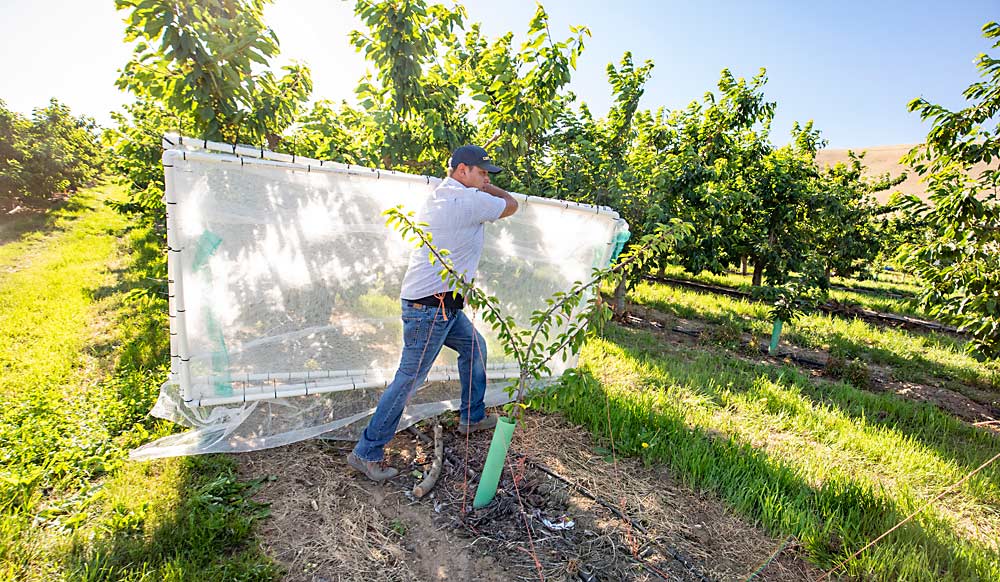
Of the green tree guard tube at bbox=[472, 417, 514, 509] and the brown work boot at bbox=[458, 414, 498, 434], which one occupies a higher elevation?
the green tree guard tube at bbox=[472, 417, 514, 509]

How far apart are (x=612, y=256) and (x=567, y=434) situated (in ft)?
4.60

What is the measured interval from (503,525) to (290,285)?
177cm

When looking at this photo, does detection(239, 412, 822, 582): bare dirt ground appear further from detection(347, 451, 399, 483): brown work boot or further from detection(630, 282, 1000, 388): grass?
detection(630, 282, 1000, 388): grass

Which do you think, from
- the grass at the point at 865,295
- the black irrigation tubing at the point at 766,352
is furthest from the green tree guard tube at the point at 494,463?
the grass at the point at 865,295

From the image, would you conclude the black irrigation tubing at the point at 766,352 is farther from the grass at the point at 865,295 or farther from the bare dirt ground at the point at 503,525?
the bare dirt ground at the point at 503,525

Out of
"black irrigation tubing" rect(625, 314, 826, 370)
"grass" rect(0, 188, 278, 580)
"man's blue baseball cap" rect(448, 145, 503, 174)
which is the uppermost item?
"man's blue baseball cap" rect(448, 145, 503, 174)

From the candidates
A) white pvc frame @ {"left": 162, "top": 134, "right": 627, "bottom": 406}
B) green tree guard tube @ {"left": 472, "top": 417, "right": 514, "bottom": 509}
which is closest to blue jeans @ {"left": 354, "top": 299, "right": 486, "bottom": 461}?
white pvc frame @ {"left": 162, "top": 134, "right": 627, "bottom": 406}

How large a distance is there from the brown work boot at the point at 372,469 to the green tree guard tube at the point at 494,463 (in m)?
0.51

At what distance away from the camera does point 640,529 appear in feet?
7.59

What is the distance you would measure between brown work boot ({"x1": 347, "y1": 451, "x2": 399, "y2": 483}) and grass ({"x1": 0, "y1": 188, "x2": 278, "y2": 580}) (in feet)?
1.70

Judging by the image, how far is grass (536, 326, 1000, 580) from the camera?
7.68ft

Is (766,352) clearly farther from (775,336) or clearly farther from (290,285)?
(290,285)

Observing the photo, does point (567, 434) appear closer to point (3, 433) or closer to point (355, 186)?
point (355, 186)

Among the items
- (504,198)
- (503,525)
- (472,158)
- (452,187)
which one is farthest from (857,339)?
(452,187)
